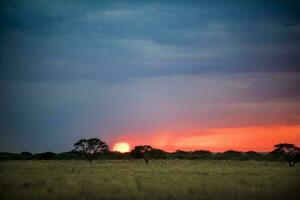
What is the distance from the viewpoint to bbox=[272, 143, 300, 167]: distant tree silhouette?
72688 mm

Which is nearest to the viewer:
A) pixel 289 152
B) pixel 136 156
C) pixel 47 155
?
pixel 289 152

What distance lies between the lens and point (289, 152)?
7331 centimetres

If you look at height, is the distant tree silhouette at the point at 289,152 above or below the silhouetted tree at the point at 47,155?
below

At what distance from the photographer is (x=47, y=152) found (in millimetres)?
116562

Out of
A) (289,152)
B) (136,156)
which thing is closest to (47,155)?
(136,156)

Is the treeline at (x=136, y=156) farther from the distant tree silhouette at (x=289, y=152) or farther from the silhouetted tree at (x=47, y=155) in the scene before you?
the distant tree silhouette at (x=289, y=152)

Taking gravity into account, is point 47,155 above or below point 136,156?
above

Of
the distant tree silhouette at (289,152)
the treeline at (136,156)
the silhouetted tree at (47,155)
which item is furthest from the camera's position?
the silhouetted tree at (47,155)

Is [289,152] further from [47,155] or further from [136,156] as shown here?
[47,155]

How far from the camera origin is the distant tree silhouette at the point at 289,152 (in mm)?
72688

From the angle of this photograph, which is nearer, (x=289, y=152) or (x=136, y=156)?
(x=289, y=152)

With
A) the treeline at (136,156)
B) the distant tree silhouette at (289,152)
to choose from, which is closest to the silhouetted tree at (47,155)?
the treeline at (136,156)

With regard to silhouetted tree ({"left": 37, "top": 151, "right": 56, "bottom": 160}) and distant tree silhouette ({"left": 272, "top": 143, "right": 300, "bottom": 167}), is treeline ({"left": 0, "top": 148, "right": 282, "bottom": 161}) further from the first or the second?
distant tree silhouette ({"left": 272, "top": 143, "right": 300, "bottom": 167})

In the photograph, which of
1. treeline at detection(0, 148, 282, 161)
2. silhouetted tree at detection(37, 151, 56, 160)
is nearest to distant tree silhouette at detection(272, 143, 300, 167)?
treeline at detection(0, 148, 282, 161)
